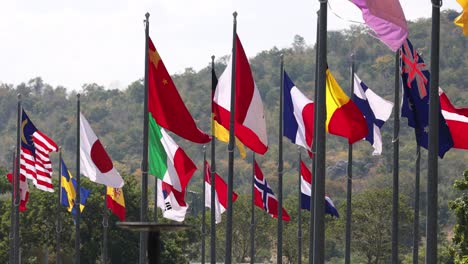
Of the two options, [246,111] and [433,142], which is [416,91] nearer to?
[246,111]

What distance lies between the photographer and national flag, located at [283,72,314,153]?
129 feet

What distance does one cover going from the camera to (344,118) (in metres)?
35.6

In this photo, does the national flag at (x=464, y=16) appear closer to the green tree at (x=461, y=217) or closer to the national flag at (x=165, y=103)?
the national flag at (x=165, y=103)

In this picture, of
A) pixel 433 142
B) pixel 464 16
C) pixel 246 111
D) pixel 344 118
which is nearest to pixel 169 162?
pixel 246 111

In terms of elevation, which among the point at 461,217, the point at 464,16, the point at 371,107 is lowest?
the point at 461,217

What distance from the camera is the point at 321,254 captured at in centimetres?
2666

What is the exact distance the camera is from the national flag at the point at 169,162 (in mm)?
38250

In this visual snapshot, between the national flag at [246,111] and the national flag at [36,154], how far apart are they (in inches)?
471

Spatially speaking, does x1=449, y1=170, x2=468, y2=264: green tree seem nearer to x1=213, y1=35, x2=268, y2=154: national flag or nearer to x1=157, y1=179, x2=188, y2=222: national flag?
x1=157, y1=179, x2=188, y2=222: national flag

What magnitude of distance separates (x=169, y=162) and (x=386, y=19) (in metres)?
13.0

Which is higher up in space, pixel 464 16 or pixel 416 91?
pixel 416 91

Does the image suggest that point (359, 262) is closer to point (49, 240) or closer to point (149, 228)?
point (49, 240)

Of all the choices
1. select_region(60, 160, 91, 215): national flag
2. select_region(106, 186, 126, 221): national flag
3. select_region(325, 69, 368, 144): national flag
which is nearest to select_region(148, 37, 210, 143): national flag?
select_region(325, 69, 368, 144): national flag

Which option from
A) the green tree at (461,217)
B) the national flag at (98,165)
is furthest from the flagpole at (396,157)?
the green tree at (461,217)
